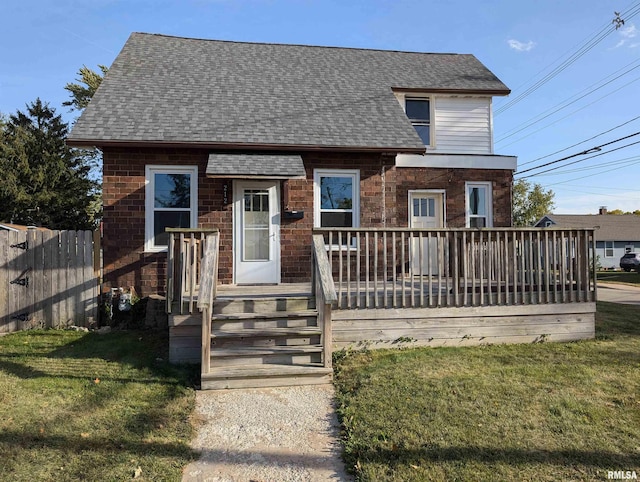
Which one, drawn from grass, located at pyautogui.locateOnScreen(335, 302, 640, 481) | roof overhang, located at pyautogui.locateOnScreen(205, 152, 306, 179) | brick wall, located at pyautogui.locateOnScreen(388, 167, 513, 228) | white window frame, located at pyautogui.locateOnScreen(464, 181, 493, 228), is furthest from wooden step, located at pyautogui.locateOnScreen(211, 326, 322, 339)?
white window frame, located at pyautogui.locateOnScreen(464, 181, 493, 228)

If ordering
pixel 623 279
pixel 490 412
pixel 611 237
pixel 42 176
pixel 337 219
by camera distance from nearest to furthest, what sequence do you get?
1. pixel 490 412
2. pixel 337 219
3. pixel 623 279
4. pixel 42 176
5. pixel 611 237

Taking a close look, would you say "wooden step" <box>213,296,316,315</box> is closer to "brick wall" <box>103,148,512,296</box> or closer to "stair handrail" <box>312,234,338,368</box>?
"stair handrail" <box>312,234,338,368</box>

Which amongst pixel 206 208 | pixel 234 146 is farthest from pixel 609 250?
pixel 206 208

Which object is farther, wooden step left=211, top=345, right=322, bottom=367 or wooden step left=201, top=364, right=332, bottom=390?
wooden step left=211, top=345, right=322, bottom=367

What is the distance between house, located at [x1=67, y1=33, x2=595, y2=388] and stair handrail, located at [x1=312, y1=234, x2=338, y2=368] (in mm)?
28

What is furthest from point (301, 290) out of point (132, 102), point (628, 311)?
point (628, 311)

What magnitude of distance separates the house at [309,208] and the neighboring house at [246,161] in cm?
4

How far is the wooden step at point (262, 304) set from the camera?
5.51 metres

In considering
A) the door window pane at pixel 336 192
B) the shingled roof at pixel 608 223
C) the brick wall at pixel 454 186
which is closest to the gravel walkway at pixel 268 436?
the door window pane at pixel 336 192

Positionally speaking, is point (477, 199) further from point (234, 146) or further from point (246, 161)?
point (234, 146)

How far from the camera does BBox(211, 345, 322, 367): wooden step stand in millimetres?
4883

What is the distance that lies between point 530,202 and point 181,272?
4305cm

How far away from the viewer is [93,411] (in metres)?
3.86

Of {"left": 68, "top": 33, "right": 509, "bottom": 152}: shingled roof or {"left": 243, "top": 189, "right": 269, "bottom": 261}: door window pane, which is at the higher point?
{"left": 68, "top": 33, "right": 509, "bottom": 152}: shingled roof
